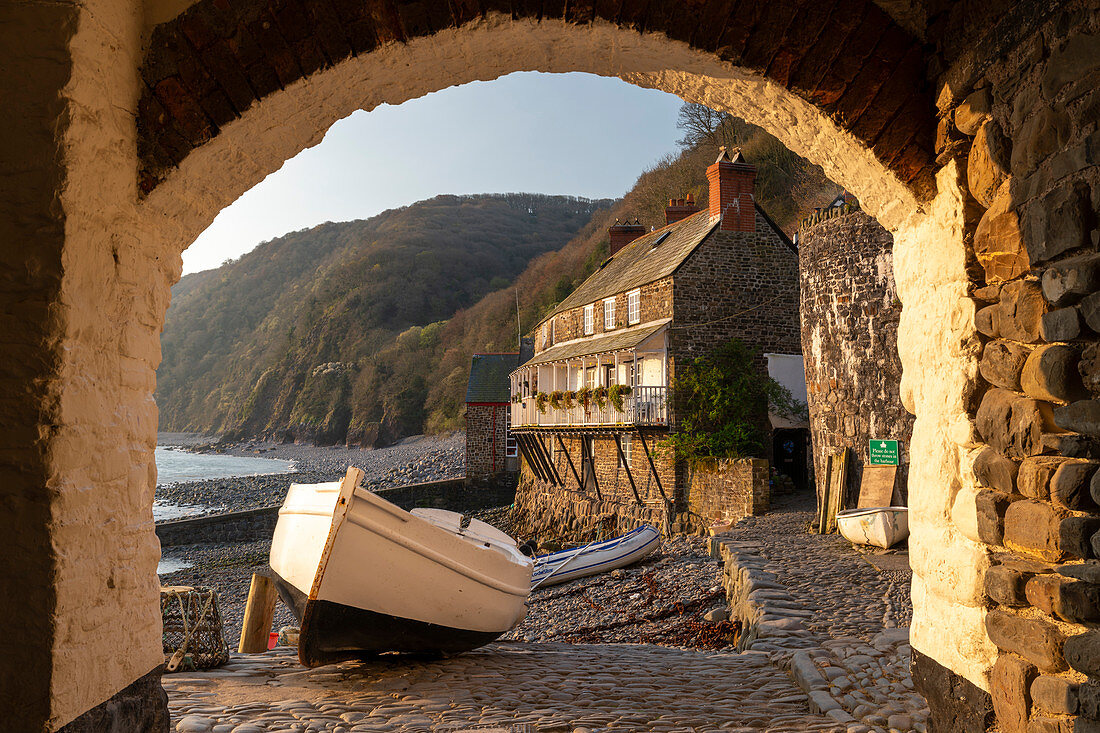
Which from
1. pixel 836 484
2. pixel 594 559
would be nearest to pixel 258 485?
pixel 594 559

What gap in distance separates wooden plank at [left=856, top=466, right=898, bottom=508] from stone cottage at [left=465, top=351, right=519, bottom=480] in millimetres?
23089

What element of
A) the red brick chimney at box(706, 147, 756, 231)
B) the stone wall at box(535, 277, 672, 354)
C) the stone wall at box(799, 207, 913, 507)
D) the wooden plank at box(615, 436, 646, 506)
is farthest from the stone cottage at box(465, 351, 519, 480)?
the stone wall at box(799, 207, 913, 507)

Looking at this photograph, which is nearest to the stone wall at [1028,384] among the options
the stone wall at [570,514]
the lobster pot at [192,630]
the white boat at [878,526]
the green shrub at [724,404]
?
the lobster pot at [192,630]

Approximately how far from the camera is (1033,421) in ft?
7.59

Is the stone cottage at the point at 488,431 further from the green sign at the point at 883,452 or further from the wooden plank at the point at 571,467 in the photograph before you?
the green sign at the point at 883,452

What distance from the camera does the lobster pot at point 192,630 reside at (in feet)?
18.5

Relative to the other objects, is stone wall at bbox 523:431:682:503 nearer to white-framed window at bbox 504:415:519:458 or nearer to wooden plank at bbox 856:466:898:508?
wooden plank at bbox 856:466:898:508

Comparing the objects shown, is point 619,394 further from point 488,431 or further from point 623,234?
point 488,431

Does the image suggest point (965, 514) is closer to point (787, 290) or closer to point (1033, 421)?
point (1033, 421)

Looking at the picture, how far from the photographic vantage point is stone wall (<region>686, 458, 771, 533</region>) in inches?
623

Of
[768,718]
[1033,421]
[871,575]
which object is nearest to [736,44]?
[1033,421]

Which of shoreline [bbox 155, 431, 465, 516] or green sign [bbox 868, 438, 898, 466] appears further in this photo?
shoreline [bbox 155, 431, 465, 516]

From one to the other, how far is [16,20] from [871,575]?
9667 millimetres

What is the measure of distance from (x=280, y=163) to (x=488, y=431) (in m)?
31.6
